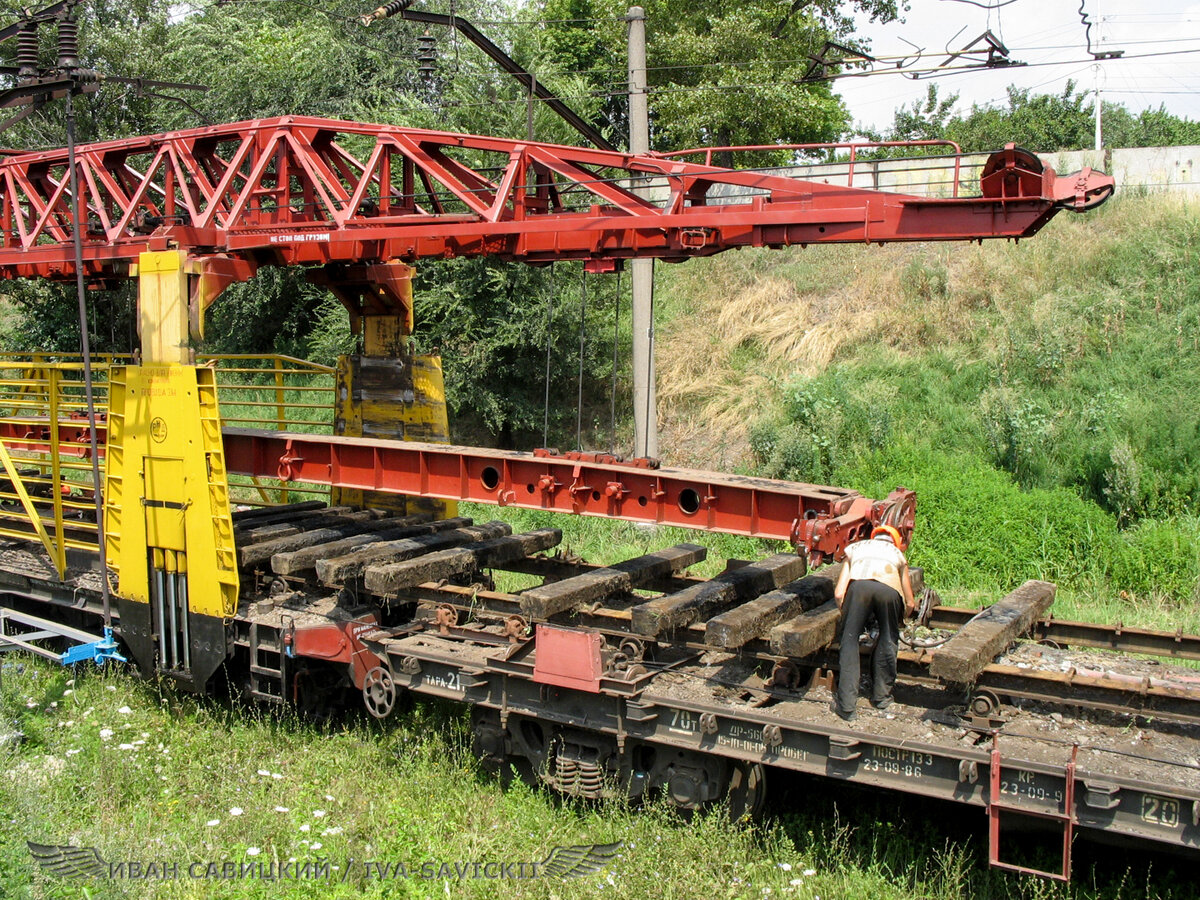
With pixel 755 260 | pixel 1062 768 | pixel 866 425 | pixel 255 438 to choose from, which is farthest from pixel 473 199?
pixel 755 260

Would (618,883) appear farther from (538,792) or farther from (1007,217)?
(1007,217)

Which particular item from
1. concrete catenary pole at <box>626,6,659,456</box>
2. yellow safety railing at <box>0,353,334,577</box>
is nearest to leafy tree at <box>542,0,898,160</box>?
concrete catenary pole at <box>626,6,659,456</box>

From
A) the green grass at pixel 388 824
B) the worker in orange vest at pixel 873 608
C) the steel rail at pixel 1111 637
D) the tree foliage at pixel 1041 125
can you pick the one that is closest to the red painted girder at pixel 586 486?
the worker in orange vest at pixel 873 608

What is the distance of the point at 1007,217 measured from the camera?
6.43 meters

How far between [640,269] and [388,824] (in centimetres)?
807

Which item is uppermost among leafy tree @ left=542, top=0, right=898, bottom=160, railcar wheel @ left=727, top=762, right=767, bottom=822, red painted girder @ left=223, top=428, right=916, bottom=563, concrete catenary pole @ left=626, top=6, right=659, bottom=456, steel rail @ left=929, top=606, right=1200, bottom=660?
leafy tree @ left=542, top=0, right=898, bottom=160

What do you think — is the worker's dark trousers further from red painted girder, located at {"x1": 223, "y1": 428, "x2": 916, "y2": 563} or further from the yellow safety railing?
the yellow safety railing

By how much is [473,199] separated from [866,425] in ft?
29.3

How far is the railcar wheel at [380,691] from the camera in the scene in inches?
314

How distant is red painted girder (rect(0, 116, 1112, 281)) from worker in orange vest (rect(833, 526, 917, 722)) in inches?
82.5

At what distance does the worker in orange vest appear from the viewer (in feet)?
20.9

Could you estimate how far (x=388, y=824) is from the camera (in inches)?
272

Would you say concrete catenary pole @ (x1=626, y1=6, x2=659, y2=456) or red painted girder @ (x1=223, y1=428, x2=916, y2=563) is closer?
red painted girder @ (x1=223, y1=428, x2=916, y2=563)

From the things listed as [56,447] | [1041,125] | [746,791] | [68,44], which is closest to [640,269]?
[68,44]
